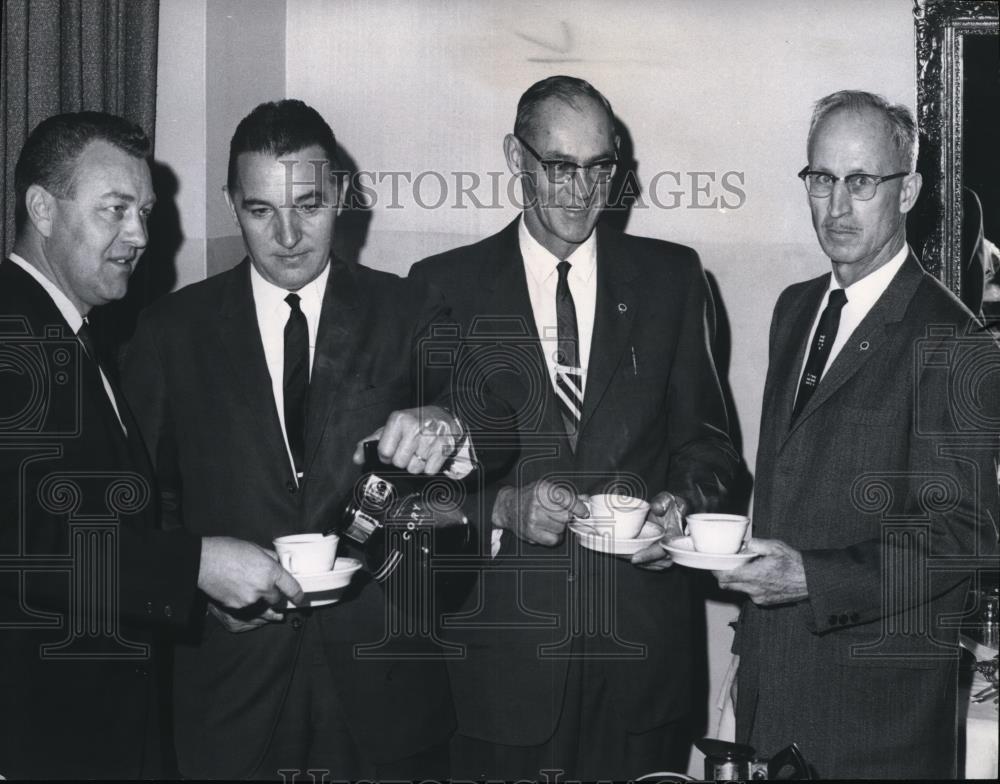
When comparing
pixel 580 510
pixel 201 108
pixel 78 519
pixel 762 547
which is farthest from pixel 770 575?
pixel 201 108

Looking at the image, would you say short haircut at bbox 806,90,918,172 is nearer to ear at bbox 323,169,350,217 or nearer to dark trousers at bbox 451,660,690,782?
ear at bbox 323,169,350,217

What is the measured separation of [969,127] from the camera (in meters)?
2.77

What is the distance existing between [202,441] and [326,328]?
0.37 meters

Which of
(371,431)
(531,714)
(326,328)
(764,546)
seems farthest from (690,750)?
(326,328)

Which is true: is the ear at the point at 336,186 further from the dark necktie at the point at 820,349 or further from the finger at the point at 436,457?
the dark necktie at the point at 820,349

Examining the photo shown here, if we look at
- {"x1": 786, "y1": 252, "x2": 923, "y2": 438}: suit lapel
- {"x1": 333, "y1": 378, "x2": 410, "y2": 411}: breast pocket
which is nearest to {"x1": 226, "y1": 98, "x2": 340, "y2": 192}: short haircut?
{"x1": 333, "y1": 378, "x2": 410, "y2": 411}: breast pocket

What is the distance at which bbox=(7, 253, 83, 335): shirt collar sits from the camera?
2000 millimetres

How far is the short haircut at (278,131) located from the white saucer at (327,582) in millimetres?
940

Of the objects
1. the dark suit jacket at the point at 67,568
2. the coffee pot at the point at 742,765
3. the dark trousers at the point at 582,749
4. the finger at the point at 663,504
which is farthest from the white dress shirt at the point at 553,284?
the coffee pot at the point at 742,765

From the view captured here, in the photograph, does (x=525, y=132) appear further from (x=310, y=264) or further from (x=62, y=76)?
(x=62, y=76)

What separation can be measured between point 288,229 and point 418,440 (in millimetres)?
597

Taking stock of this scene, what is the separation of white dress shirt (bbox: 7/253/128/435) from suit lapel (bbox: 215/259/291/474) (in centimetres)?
29

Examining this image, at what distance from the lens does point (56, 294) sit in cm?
203

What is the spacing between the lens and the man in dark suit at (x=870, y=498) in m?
2.10
